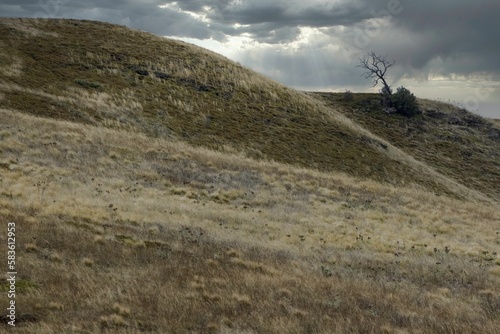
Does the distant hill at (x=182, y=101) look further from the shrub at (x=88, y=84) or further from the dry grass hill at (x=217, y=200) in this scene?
the dry grass hill at (x=217, y=200)

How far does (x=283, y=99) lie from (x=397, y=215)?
34.6m

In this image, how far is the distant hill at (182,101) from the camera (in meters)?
42.2

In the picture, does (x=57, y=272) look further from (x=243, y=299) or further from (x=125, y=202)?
(x=125, y=202)

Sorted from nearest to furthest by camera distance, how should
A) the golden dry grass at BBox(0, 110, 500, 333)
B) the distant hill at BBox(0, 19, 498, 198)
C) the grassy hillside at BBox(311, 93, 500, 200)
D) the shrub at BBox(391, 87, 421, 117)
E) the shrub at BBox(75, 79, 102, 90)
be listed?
the golden dry grass at BBox(0, 110, 500, 333) < the distant hill at BBox(0, 19, 498, 198) < the shrub at BBox(75, 79, 102, 90) < the grassy hillside at BBox(311, 93, 500, 200) < the shrub at BBox(391, 87, 421, 117)

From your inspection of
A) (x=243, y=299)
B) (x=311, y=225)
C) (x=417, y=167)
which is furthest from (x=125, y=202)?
(x=417, y=167)

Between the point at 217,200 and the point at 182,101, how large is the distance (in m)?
26.9

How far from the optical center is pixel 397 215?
28.3 m

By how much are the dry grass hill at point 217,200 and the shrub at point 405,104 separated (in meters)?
2.37

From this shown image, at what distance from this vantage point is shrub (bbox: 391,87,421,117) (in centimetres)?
6888

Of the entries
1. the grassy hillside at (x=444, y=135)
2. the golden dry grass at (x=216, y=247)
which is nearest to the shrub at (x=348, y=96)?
the grassy hillside at (x=444, y=135)

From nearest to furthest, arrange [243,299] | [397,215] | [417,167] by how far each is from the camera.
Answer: [243,299] → [397,215] → [417,167]

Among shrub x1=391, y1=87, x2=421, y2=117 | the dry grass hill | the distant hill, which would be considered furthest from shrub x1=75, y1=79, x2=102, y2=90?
shrub x1=391, y1=87, x2=421, y2=117

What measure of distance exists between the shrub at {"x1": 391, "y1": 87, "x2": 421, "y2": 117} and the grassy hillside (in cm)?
150

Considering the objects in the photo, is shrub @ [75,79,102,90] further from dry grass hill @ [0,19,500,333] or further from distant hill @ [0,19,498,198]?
dry grass hill @ [0,19,500,333]
